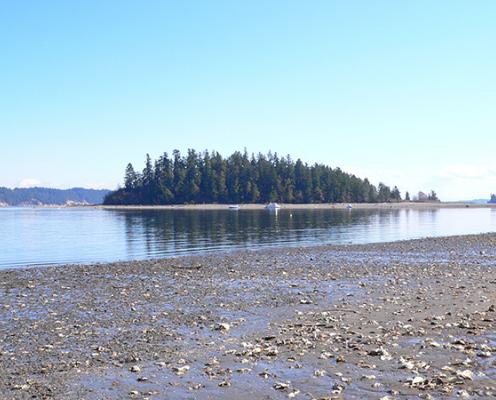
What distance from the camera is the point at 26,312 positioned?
19.8 m

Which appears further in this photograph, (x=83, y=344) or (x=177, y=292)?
(x=177, y=292)

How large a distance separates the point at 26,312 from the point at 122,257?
2515 cm

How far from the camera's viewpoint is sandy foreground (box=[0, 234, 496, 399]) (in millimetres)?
11469

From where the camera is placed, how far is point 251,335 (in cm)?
1608

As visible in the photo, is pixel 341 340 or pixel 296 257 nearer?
pixel 341 340

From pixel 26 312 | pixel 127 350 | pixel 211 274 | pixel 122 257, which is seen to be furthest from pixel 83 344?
pixel 122 257

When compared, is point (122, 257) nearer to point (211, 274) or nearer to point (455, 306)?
point (211, 274)

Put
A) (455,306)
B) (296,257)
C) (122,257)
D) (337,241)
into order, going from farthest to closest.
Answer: (337,241), (122,257), (296,257), (455,306)

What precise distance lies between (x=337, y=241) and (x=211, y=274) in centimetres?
2992

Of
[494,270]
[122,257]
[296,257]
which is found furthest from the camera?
[122,257]

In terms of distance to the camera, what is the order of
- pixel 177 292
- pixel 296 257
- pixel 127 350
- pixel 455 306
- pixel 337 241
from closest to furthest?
pixel 127 350
pixel 455 306
pixel 177 292
pixel 296 257
pixel 337 241

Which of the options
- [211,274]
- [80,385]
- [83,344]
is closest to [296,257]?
[211,274]

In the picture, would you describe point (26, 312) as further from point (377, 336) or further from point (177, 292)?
point (377, 336)

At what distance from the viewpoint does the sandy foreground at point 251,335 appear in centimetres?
1147
